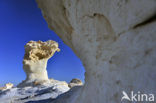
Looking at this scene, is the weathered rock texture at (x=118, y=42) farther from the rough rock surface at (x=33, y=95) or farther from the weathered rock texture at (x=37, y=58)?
the weathered rock texture at (x=37, y=58)

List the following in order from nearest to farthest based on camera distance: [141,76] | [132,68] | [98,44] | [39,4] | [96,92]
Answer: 1. [141,76]
2. [132,68]
3. [96,92]
4. [98,44]
5. [39,4]

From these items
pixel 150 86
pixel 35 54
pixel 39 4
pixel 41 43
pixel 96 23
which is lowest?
Answer: pixel 150 86

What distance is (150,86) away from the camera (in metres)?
0.95

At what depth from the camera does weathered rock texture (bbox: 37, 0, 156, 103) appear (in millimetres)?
1085

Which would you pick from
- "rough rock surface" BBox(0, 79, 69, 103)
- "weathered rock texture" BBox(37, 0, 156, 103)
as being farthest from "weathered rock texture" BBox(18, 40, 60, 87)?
"weathered rock texture" BBox(37, 0, 156, 103)

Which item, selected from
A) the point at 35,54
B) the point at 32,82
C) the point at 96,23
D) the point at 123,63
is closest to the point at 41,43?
the point at 35,54

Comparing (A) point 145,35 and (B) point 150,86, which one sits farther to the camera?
(A) point 145,35

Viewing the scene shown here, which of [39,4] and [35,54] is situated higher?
[35,54]

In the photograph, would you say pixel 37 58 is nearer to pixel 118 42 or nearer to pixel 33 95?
pixel 33 95

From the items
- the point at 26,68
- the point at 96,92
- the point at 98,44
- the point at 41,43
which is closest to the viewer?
the point at 96,92

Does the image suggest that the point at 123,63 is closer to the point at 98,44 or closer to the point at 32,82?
the point at 98,44

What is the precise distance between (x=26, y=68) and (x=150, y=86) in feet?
34.8

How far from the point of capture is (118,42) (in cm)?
154

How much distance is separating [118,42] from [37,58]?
32.7 feet
